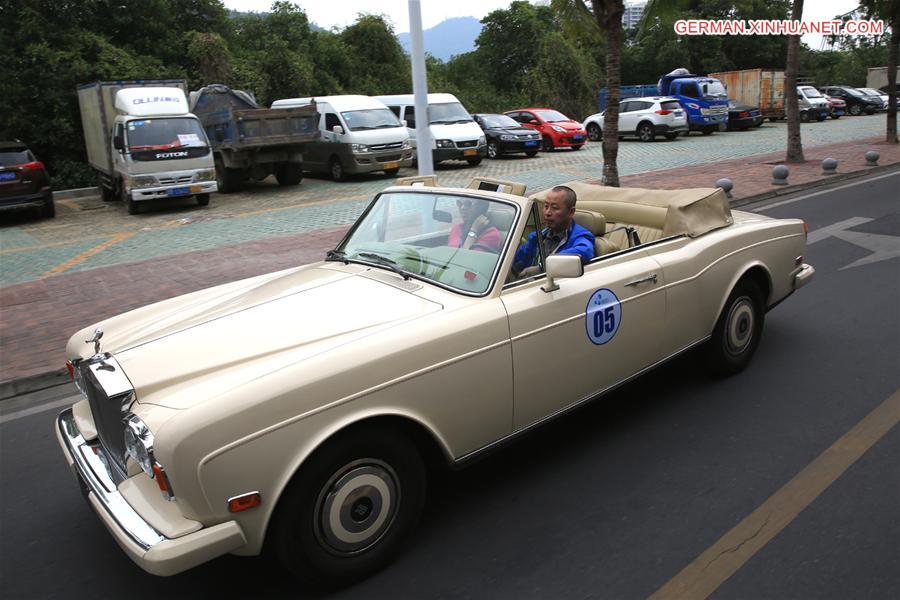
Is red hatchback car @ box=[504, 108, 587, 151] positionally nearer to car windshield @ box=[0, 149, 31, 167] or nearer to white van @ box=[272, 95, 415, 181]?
white van @ box=[272, 95, 415, 181]

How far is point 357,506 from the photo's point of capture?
2.87m

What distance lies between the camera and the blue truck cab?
26156 millimetres

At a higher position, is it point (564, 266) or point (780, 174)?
point (564, 266)

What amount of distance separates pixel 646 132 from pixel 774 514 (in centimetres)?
2358

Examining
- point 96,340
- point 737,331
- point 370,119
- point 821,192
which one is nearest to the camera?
point 96,340

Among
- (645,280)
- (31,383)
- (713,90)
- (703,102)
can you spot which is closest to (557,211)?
(645,280)

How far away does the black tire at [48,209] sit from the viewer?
47.9ft

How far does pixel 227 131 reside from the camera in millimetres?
16203

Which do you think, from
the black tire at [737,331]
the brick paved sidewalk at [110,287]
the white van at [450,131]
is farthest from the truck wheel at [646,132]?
the black tire at [737,331]

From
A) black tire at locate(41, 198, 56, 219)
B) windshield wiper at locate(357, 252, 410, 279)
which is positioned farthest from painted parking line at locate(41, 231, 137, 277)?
windshield wiper at locate(357, 252, 410, 279)

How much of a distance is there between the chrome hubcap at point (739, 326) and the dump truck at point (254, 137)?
13.5 metres

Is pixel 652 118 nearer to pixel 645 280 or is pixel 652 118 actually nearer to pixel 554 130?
pixel 554 130

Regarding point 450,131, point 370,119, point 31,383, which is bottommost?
point 31,383

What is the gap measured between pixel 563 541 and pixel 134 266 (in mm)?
8167
